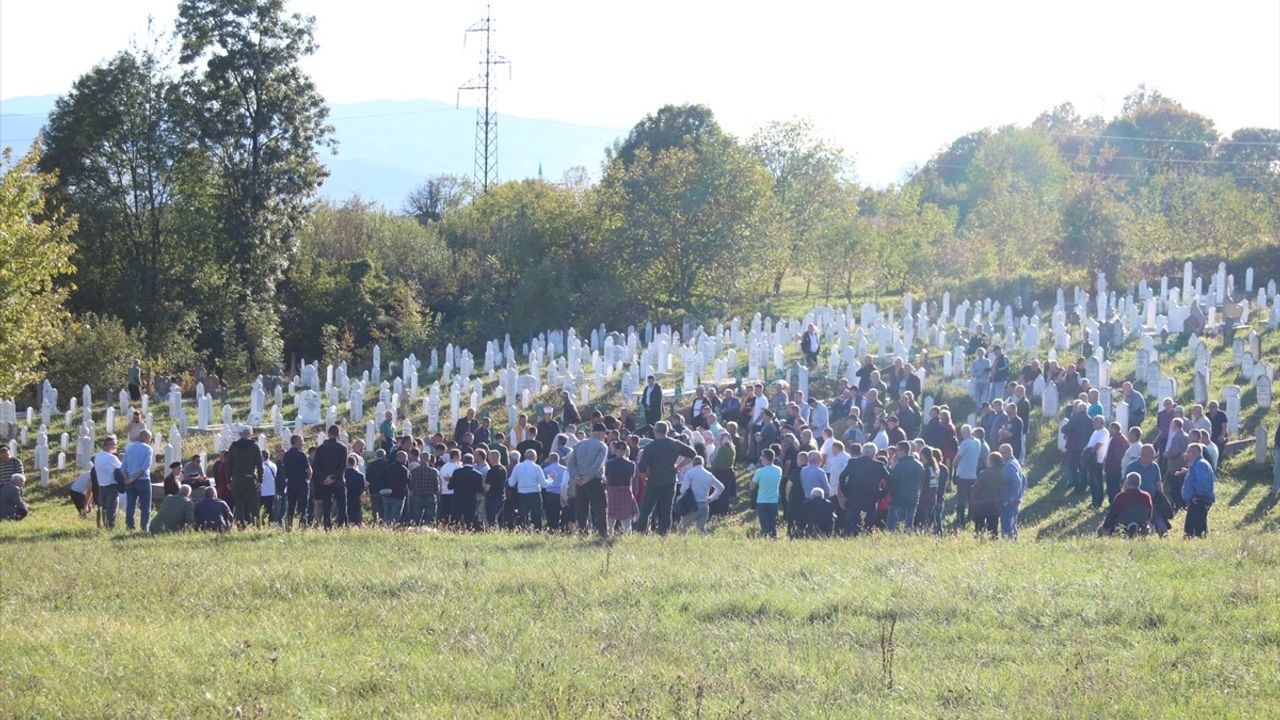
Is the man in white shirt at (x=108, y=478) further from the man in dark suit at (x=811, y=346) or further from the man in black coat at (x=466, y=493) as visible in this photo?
the man in dark suit at (x=811, y=346)

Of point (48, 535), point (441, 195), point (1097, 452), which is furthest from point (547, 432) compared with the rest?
point (441, 195)

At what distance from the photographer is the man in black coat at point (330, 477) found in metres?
17.3

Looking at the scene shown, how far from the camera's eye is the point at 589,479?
16953 mm

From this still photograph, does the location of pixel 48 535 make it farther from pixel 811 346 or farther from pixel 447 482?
pixel 811 346

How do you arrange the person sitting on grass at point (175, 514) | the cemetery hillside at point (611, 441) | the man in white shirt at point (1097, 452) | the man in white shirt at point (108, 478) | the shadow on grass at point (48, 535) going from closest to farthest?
the cemetery hillside at point (611, 441) < the person sitting on grass at point (175, 514) < the shadow on grass at point (48, 535) < the man in white shirt at point (108, 478) < the man in white shirt at point (1097, 452)

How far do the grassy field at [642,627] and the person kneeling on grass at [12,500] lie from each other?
383cm

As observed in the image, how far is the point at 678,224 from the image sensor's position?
1729 inches

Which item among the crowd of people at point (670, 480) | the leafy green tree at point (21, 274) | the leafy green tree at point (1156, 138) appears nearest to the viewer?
the crowd of people at point (670, 480)

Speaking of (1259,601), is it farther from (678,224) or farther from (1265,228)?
(1265,228)

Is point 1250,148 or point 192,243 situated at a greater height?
point 1250,148

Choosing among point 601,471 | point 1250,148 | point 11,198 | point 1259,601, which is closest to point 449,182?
point 1250,148

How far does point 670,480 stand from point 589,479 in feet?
3.50

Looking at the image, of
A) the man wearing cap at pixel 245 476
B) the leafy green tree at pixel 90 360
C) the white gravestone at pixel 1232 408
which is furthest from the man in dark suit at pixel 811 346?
the leafy green tree at pixel 90 360

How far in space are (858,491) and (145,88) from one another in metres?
35.4
